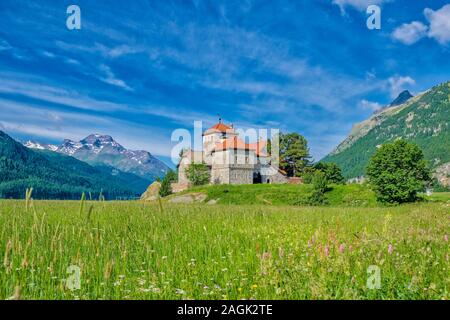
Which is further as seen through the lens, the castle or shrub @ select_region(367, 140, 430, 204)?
the castle

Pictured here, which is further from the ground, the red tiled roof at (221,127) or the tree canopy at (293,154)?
the red tiled roof at (221,127)

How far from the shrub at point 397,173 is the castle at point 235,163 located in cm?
4039

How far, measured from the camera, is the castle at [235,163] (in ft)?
278

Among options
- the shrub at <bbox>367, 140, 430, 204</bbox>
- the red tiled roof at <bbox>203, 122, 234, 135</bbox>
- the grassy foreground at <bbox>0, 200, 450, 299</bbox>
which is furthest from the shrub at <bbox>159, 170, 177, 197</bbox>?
the grassy foreground at <bbox>0, 200, 450, 299</bbox>

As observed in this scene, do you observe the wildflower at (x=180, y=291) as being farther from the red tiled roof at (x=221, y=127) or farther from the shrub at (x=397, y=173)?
the red tiled roof at (x=221, y=127)

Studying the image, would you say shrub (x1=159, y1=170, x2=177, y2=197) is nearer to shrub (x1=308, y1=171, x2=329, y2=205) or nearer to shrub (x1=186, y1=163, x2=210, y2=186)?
shrub (x1=186, y1=163, x2=210, y2=186)

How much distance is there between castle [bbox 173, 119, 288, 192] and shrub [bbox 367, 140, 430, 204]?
40388 mm

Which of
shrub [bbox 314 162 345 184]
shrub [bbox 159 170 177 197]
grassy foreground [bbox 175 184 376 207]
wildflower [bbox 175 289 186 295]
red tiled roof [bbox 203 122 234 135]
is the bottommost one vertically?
wildflower [bbox 175 289 186 295]

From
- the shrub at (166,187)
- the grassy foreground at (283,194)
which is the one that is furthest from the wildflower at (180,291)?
the shrub at (166,187)

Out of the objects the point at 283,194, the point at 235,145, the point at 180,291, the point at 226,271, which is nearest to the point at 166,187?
the point at 235,145

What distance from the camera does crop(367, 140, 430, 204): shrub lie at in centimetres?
4400

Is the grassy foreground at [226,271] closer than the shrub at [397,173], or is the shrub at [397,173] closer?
the grassy foreground at [226,271]

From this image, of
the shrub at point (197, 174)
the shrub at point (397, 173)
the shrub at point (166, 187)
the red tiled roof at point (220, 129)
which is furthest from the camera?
the red tiled roof at point (220, 129)

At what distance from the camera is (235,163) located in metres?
84.7
